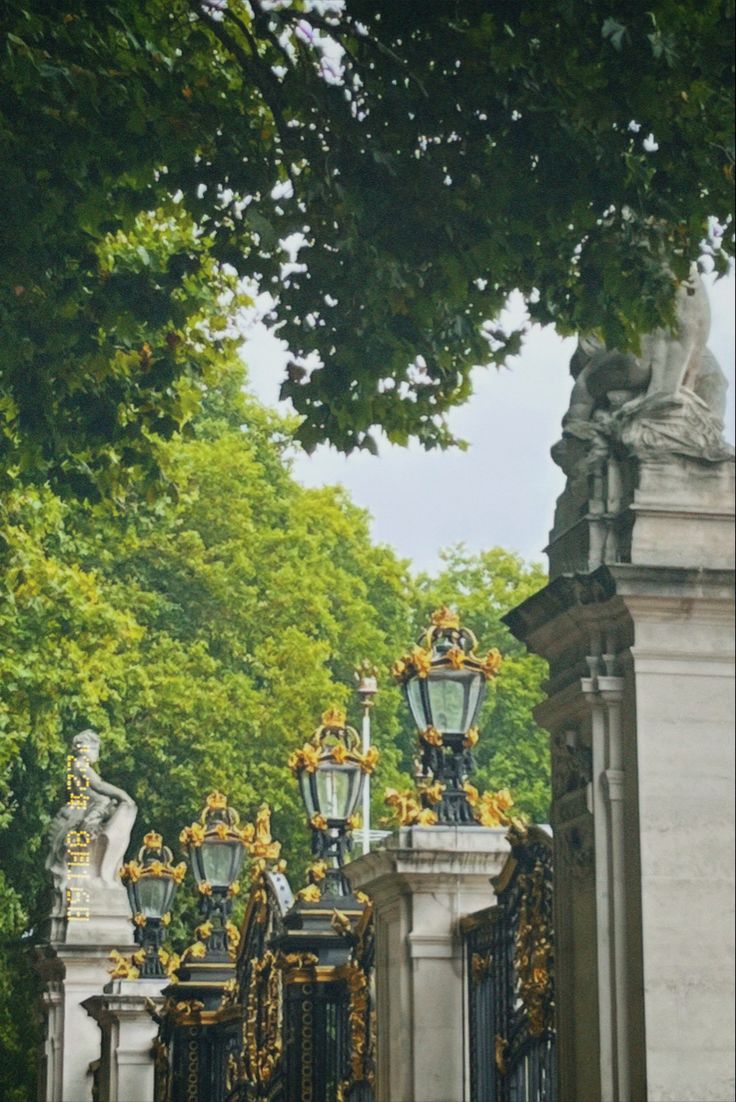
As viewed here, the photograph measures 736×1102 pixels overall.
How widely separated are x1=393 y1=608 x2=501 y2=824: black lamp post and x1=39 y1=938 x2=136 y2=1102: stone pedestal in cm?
1005

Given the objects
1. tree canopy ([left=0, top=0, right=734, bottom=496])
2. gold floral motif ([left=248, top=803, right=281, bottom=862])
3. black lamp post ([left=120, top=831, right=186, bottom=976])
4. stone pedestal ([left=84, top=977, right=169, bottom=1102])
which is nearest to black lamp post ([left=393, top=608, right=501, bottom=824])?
tree canopy ([left=0, top=0, right=734, bottom=496])

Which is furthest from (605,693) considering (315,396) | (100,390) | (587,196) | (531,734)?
(531,734)

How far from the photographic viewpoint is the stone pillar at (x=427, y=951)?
36.2 ft

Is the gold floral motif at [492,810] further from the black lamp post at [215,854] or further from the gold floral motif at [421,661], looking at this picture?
the black lamp post at [215,854]

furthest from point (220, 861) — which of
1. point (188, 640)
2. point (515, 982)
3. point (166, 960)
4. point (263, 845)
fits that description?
point (188, 640)

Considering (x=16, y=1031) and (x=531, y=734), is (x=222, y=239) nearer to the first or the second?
(x=16, y=1031)

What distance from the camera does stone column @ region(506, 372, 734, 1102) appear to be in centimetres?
830

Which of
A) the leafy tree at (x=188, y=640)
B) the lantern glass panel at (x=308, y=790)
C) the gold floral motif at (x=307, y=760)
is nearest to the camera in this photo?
the gold floral motif at (x=307, y=760)

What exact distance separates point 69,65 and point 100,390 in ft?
9.55

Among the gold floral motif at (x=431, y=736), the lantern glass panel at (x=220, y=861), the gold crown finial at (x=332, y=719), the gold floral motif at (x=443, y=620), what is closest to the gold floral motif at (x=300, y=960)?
the gold crown finial at (x=332, y=719)

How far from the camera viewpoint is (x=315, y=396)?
11484mm

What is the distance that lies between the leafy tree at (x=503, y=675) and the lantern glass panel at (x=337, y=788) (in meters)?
22.4

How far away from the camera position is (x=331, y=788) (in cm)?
1361

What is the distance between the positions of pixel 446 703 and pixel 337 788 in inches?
93.0
